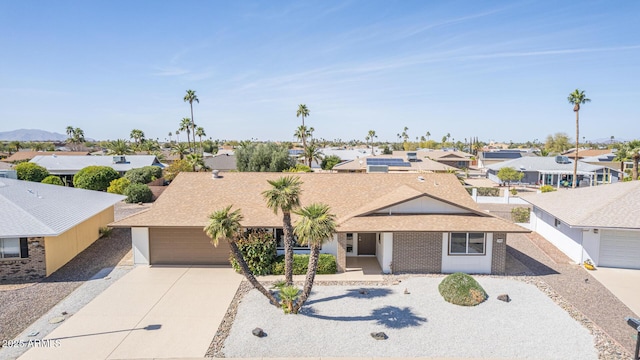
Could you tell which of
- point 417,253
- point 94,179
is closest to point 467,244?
point 417,253

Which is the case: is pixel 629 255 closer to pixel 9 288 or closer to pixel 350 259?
A: pixel 350 259

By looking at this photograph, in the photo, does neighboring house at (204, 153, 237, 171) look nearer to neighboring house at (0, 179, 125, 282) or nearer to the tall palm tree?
neighboring house at (0, 179, 125, 282)

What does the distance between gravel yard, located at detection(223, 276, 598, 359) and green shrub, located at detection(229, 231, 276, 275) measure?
Answer: 2.33 meters

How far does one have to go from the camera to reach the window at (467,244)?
61.0 ft

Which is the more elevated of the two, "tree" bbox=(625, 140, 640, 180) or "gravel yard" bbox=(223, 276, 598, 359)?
"tree" bbox=(625, 140, 640, 180)

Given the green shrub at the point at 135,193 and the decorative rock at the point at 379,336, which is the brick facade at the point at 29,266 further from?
the green shrub at the point at 135,193

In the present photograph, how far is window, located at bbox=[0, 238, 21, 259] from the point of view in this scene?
17.7 m

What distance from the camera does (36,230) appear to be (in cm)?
1745

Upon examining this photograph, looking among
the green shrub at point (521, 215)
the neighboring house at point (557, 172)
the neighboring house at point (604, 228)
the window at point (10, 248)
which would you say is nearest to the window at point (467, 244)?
the neighboring house at point (604, 228)

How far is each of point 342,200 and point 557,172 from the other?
44.1 m

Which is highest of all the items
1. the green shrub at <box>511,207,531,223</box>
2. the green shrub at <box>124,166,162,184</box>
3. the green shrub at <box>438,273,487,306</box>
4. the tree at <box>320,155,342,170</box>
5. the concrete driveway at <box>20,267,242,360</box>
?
the tree at <box>320,155,342,170</box>

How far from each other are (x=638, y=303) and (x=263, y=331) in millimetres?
15601

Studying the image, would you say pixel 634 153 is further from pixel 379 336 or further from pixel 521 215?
pixel 379 336

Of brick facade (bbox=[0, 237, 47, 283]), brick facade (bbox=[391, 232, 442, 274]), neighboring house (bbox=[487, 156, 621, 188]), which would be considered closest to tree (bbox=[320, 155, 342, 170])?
neighboring house (bbox=[487, 156, 621, 188])
